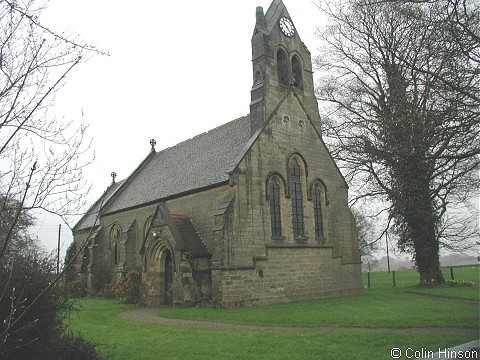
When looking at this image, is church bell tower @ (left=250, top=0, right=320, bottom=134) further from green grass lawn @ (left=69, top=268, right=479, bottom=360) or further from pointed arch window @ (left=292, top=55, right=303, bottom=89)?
green grass lawn @ (left=69, top=268, right=479, bottom=360)

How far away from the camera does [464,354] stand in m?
7.02

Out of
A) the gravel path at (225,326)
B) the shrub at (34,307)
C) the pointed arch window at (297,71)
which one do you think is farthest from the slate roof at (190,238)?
the shrub at (34,307)

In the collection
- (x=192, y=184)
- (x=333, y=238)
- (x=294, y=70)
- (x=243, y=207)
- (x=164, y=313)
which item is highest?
(x=294, y=70)

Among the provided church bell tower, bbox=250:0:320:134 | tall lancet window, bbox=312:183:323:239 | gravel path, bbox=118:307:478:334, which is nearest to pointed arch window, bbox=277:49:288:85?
church bell tower, bbox=250:0:320:134

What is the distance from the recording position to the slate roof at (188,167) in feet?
77.6

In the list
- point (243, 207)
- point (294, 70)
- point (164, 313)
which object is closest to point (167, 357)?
point (164, 313)

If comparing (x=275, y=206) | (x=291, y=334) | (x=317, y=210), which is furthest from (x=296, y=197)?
(x=291, y=334)

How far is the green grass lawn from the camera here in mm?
9875

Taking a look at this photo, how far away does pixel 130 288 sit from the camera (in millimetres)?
24969

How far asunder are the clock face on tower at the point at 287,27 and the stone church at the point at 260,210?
3.8 inches

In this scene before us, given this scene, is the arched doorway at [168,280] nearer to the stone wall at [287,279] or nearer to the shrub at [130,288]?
the shrub at [130,288]

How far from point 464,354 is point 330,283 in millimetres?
17682

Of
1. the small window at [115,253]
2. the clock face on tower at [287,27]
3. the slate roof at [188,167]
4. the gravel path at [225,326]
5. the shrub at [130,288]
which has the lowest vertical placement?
the gravel path at [225,326]

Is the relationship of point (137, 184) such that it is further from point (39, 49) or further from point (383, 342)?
point (39, 49)
